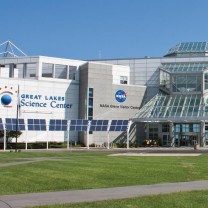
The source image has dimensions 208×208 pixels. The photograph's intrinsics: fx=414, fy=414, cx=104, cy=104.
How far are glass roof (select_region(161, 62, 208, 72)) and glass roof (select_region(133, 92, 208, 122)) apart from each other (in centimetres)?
562

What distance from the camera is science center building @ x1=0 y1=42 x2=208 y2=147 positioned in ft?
222

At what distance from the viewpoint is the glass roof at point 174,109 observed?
69125mm

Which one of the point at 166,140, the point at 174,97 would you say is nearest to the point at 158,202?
the point at 166,140

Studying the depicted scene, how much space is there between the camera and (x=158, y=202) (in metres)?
12.3

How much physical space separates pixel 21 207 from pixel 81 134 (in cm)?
6137

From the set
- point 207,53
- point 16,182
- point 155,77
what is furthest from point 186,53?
point 16,182

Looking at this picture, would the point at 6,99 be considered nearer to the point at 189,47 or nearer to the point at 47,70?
the point at 47,70

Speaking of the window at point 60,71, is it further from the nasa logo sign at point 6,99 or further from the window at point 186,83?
the window at point 186,83

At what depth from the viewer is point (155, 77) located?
266ft

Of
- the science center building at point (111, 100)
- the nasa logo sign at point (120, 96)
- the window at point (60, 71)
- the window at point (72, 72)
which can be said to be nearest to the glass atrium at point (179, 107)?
the science center building at point (111, 100)

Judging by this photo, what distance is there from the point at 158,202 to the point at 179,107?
60910 mm

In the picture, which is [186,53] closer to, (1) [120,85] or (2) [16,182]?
(1) [120,85]

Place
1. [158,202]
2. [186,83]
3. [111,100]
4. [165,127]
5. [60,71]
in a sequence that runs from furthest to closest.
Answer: [60,71], [186,83], [165,127], [111,100], [158,202]

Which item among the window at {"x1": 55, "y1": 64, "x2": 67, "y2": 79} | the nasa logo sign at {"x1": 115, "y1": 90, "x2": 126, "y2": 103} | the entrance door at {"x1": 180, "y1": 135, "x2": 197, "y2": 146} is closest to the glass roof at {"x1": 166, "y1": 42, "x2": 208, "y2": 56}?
the nasa logo sign at {"x1": 115, "y1": 90, "x2": 126, "y2": 103}
